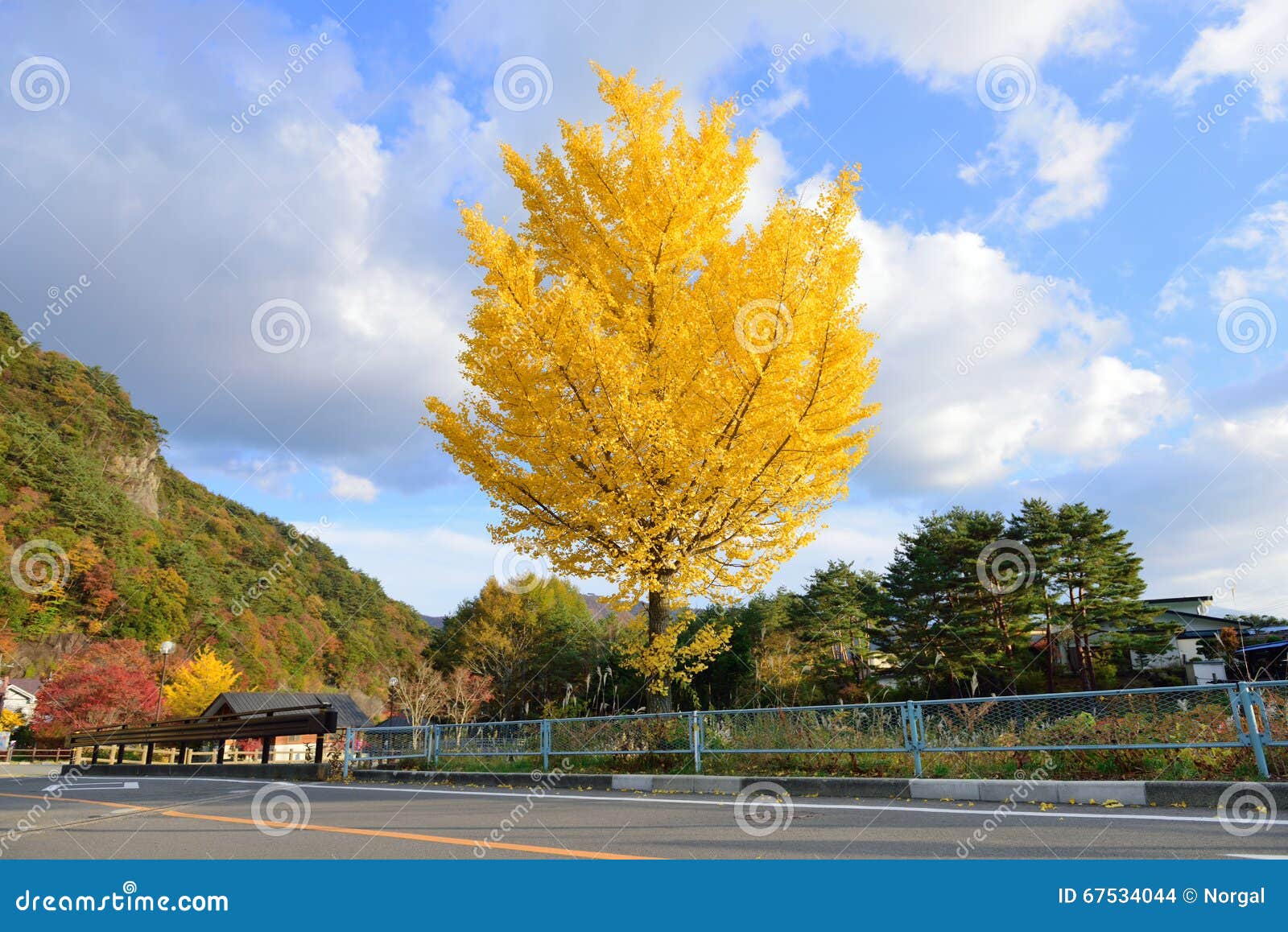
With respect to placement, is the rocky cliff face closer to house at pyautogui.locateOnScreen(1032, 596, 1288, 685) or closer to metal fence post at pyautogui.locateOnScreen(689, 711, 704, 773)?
metal fence post at pyautogui.locateOnScreen(689, 711, 704, 773)

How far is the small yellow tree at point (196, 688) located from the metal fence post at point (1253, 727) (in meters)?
51.7

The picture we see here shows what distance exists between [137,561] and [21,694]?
1660 cm

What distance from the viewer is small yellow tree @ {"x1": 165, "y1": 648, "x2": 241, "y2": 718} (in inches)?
1804

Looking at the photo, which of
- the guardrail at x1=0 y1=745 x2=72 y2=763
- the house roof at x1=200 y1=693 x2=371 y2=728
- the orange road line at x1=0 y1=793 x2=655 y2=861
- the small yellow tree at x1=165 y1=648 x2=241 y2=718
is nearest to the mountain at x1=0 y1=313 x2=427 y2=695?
the house roof at x1=200 y1=693 x2=371 y2=728

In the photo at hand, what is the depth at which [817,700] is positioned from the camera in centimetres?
3425

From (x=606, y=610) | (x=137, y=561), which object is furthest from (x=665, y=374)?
(x=137, y=561)

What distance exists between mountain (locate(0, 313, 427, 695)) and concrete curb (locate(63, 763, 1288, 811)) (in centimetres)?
4015

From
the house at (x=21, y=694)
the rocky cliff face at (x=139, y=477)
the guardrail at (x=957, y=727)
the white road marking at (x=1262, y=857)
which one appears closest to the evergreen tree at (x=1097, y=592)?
the guardrail at (x=957, y=727)

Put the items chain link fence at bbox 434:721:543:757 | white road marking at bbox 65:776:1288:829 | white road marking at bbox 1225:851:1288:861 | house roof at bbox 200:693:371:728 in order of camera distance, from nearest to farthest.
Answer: white road marking at bbox 1225:851:1288:861
white road marking at bbox 65:776:1288:829
chain link fence at bbox 434:721:543:757
house roof at bbox 200:693:371:728

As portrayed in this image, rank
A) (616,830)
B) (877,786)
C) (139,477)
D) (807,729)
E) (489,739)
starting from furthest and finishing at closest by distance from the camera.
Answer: (139,477) → (489,739) → (807,729) → (877,786) → (616,830)

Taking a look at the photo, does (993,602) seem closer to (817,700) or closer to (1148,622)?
(1148,622)

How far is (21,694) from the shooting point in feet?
183

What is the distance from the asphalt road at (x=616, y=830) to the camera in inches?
173

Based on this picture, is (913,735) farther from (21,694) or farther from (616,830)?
(21,694)
